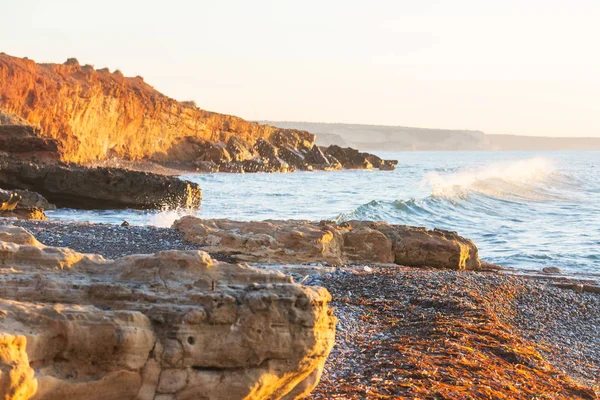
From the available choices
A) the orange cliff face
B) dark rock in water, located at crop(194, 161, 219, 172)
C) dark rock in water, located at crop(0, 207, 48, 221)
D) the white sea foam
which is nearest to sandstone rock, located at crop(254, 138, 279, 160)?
the orange cliff face

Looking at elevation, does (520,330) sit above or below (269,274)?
below

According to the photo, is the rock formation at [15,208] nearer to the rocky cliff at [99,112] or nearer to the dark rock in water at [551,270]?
the dark rock in water at [551,270]

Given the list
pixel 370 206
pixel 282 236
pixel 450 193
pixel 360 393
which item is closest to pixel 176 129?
pixel 450 193

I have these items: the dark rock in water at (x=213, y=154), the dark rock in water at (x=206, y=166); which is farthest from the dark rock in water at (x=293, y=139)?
the dark rock in water at (x=206, y=166)

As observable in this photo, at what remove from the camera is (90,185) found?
71.4 ft

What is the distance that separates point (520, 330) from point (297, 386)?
15.3 ft

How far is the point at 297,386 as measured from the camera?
4098 millimetres

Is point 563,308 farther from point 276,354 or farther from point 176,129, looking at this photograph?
point 176,129

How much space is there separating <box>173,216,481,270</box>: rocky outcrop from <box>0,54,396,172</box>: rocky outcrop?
57.9 feet

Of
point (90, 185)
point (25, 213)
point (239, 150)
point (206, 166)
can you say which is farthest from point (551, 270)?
point (239, 150)

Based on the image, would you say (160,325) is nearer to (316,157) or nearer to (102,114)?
(102,114)

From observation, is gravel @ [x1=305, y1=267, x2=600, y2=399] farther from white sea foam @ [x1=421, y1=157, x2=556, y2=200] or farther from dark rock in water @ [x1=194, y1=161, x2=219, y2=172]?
dark rock in water @ [x1=194, y1=161, x2=219, y2=172]

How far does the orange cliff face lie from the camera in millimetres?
38500

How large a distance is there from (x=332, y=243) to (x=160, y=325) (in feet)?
24.5
